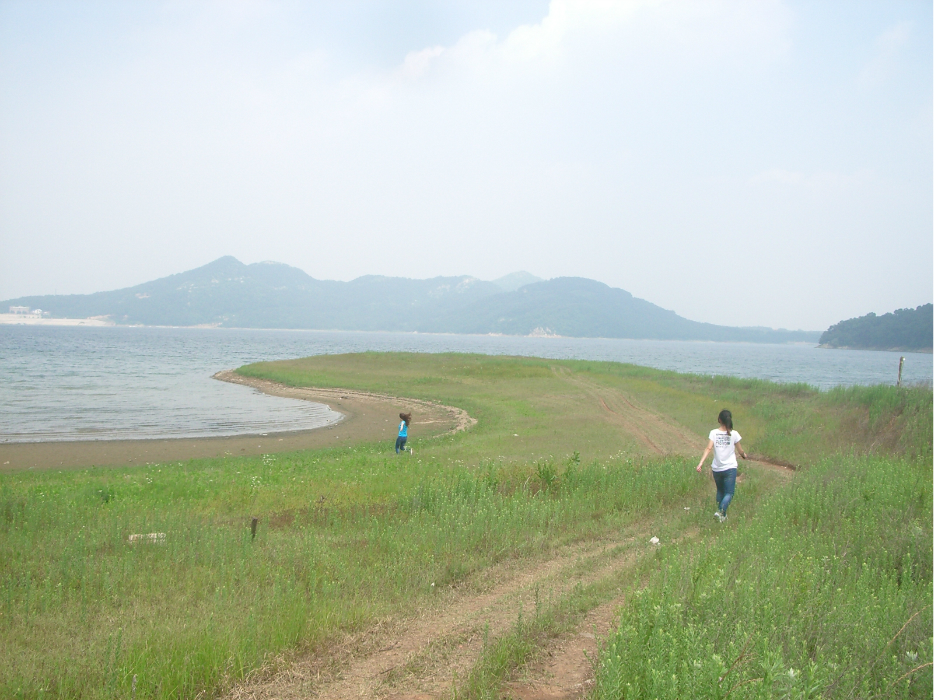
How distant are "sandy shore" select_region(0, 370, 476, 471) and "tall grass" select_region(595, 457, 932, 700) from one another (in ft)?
50.0

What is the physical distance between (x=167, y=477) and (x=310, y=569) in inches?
360

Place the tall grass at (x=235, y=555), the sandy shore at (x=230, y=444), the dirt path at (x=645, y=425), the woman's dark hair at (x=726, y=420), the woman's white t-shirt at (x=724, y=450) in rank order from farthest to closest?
the dirt path at (x=645, y=425) < the sandy shore at (x=230, y=444) < the woman's white t-shirt at (x=724, y=450) < the woman's dark hair at (x=726, y=420) < the tall grass at (x=235, y=555)

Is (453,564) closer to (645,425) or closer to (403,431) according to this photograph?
(403,431)

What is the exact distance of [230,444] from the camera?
74.4 ft

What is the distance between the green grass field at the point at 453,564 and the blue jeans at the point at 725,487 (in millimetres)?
380

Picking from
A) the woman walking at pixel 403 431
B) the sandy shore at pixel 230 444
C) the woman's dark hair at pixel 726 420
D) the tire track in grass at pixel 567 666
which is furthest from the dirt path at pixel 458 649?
the sandy shore at pixel 230 444

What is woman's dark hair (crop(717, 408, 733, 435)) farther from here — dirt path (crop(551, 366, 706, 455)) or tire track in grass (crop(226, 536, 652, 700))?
dirt path (crop(551, 366, 706, 455))

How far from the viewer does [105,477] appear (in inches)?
602

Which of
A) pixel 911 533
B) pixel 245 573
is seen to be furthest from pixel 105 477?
pixel 911 533

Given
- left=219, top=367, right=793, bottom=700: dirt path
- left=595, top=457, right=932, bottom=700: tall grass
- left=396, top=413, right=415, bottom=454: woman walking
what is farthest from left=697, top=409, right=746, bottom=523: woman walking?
left=396, top=413, right=415, bottom=454: woman walking

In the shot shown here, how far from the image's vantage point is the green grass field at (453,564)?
4.51 meters

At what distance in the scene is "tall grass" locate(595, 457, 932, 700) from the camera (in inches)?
152

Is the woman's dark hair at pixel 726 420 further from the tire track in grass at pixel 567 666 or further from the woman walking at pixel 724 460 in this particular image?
the tire track in grass at pixel 567 666

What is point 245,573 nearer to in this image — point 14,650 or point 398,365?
point 14,650
